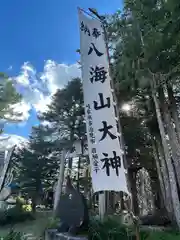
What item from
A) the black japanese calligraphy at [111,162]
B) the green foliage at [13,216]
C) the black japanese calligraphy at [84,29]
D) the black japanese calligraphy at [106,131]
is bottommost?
the green foliage at [13,216]

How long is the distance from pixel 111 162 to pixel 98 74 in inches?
61.9

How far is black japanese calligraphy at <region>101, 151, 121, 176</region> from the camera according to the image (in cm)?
343

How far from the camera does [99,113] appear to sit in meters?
3.88

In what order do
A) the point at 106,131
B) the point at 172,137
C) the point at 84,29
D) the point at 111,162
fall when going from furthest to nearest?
the point at 172,137, the point at 84,29, the point at 106,131, the point at 111,162

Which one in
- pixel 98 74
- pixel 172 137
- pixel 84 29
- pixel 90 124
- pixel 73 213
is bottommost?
pixel 73 213

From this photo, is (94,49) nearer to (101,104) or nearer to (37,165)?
(101,104)

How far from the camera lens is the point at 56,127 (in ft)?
58.7

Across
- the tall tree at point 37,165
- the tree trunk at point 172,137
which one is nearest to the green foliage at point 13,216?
the tall tree at point 37,165

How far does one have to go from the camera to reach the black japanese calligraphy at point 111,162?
11.2ft

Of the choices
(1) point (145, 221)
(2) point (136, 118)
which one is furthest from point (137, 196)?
(2) point (136, 118)

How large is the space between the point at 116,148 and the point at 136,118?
9.14m

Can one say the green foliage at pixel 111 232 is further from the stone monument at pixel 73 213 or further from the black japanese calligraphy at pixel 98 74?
the black japanese calligraphy at pixel 98 74

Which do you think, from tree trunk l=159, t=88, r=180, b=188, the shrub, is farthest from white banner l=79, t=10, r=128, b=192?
tree trunk l=159, t=88, r=180, b=188

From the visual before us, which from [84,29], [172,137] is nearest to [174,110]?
[172,137]
